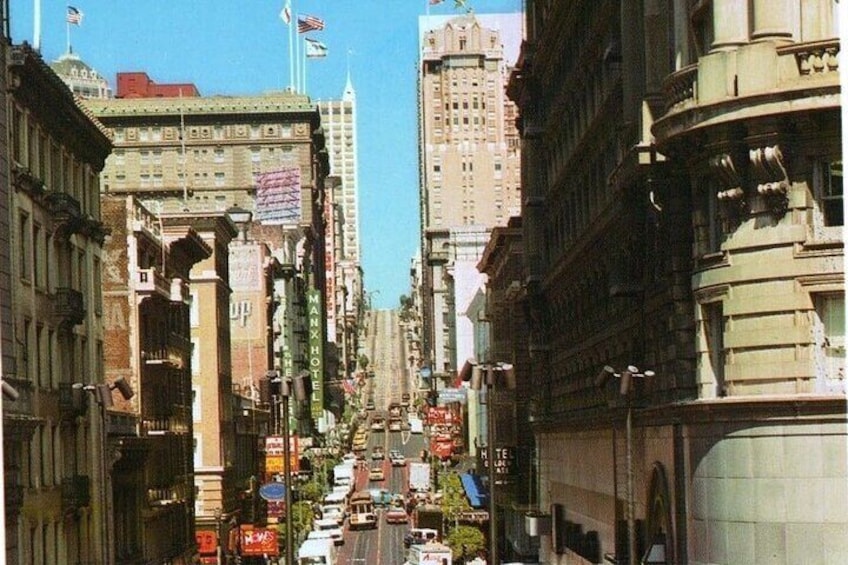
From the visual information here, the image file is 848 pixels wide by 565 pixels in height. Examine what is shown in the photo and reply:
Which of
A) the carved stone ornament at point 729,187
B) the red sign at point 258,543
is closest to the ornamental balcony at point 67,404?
the carved stone ornament at point 729,187

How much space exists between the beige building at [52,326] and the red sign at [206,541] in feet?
127

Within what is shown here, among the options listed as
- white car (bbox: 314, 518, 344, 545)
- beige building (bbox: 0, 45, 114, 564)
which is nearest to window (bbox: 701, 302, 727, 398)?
beige building (bbox: 0, 45, 114, 564)

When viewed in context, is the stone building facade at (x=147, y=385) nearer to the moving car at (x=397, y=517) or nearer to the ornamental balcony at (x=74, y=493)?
the ornamental balcony at (x=74, y=493)

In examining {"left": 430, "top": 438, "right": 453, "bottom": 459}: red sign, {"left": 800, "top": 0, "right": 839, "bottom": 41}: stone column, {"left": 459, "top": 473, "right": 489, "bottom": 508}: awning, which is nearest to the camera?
{"left": 800, "top": 0, "right": 839, "bottom": 41}: stone column

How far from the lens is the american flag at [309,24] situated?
369 feet

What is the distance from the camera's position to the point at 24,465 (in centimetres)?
5653

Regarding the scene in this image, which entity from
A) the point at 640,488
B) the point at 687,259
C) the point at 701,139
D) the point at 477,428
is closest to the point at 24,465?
the point at 640,488

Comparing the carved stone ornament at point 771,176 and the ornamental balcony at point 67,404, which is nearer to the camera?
the carved stone ornament at point 771,176

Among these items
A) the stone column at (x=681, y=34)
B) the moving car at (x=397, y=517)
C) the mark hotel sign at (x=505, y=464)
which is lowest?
the moving car at (x=397, y=517)

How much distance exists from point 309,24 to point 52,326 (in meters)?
53.8

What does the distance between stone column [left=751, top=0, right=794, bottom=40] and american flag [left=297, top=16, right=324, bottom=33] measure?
77.9m

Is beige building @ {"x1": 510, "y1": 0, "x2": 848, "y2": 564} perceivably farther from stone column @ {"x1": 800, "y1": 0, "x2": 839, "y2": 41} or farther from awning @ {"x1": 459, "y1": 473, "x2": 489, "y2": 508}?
awning @ {"x1": 459, "y1": 473, "x2": 489, "y2": 508}

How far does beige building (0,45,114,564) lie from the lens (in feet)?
179

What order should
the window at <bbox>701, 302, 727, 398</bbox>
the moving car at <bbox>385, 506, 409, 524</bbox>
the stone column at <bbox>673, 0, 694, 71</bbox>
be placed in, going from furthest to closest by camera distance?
1. the moving car at <bbox>385, 506, 409, 524</bbox>
2. the stone column at <bbox>673, 0, 694, 71</bbox>
3. the window at <bbox>701, 302, 727, 398</bbox>
